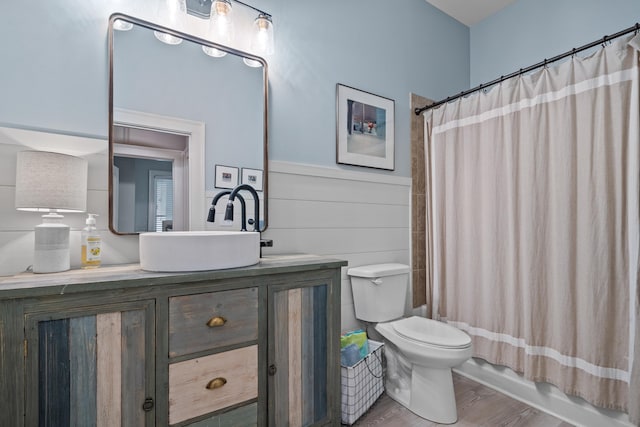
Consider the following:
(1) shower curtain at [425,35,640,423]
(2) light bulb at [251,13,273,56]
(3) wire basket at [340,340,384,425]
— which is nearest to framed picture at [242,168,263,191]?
(2) light bulb at [251,13,273,56]

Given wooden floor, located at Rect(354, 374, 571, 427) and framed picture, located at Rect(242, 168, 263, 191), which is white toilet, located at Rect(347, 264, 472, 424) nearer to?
wooden floor, located at Rect(354, 374, 571, 427)

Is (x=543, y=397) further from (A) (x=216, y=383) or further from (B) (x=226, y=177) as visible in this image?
(B) (x=226, y=177)

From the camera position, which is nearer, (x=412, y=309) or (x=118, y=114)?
(x=118, y=114)

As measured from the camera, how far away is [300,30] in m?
1.87

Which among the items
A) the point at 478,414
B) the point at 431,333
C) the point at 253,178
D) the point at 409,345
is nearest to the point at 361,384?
the point at 409,345

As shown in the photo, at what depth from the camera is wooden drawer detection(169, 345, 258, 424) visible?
107cm

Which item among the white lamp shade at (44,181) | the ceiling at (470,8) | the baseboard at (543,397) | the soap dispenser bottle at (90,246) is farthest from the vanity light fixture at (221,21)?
the baseboard at (543,397)

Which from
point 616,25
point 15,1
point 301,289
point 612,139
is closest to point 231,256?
point 301,289

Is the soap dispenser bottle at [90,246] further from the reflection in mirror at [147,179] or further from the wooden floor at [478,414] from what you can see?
the wooden floor at [478,414]

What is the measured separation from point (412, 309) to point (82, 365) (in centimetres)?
203

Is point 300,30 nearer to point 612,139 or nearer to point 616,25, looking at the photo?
point 612,139

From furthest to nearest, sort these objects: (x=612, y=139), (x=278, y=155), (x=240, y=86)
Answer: (x=278, y=155) → (x=240, y=86) → (x=612, y=139)

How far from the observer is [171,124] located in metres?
1.46

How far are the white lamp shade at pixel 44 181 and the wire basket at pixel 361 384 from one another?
1.43 metres
